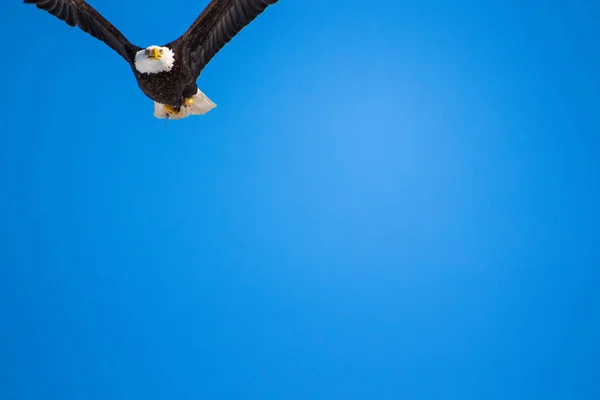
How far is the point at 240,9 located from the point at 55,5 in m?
0.95

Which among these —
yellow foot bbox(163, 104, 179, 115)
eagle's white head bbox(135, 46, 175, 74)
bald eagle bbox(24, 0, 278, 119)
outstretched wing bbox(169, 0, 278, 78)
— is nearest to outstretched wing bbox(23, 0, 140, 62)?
bald eagle bbox(24, 0, 278, 119)

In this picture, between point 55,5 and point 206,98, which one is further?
point 206,98

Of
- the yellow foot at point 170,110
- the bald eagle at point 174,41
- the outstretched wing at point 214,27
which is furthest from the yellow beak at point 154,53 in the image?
the yellow foot at point 170,110

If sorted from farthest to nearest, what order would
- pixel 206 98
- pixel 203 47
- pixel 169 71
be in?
pixel 206 98 < pixel 203 47 < pixel 169 71

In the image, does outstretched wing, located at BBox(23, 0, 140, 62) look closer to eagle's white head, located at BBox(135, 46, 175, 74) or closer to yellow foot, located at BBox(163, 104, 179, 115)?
eagle's white head, located at BBox(135, 46, 175, 74)

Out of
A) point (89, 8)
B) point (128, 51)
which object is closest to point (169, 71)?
point (128, 51)

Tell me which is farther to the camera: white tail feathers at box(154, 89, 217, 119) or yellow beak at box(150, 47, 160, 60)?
white tail feathers at box(154, 89, 217, 119)

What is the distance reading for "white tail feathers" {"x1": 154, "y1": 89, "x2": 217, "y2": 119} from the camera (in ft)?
12.6

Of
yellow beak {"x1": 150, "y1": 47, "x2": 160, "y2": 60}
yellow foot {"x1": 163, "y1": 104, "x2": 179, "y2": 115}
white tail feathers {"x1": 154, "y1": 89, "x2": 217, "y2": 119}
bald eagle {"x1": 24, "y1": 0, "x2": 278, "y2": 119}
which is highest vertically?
white tail feathers {"x1": 154, "y1": 89, "x2": 217, "y2": 119}

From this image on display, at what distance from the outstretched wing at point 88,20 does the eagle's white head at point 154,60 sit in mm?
144

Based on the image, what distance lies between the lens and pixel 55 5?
11.1 feet

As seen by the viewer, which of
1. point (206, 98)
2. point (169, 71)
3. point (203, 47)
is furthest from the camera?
point (206, 98)

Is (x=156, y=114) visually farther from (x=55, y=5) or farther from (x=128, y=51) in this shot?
(x=55, y=5)

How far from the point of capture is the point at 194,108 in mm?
3875
